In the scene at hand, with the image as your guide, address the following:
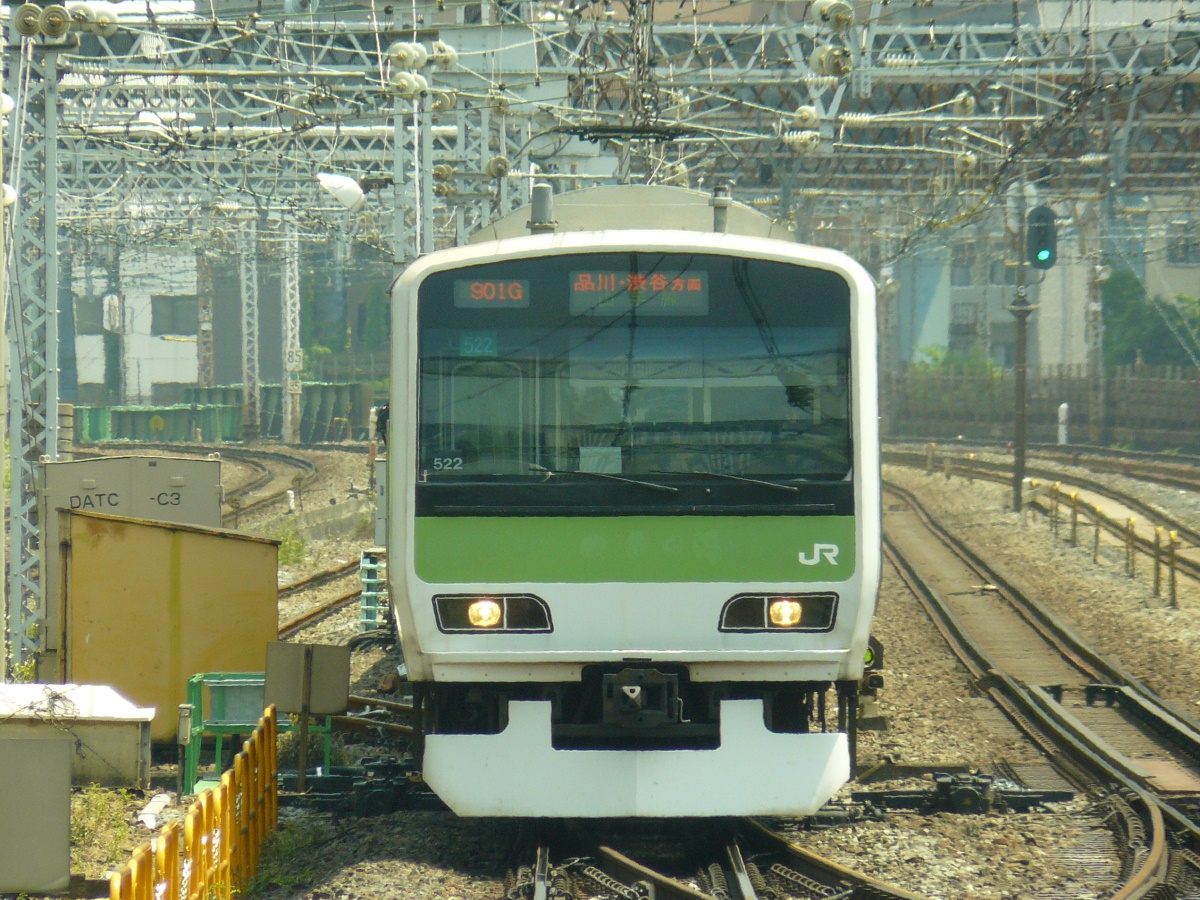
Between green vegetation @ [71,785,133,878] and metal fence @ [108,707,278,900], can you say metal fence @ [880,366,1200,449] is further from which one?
metal fence @ [108,707,278,900]

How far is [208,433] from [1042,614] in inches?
1533

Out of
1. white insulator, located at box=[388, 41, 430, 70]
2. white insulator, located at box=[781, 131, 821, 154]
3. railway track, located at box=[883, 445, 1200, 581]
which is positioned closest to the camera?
white insulator, located at box=[388, 41, 430, 70]

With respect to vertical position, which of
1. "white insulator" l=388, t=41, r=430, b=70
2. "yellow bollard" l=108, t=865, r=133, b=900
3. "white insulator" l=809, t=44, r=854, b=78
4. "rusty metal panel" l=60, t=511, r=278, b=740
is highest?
"white insulator" l=809, t=44, r=854, b=78

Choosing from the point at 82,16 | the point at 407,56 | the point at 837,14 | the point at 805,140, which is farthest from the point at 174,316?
the point at 82,16

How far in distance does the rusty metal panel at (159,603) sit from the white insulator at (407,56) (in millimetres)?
7012

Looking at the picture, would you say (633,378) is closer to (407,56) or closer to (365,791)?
(365,791)

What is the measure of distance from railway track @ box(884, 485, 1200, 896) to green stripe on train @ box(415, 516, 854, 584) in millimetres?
2155

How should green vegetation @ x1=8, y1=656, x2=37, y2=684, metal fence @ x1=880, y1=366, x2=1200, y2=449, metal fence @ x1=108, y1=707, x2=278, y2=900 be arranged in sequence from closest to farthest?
metal fence @ x1=108, y1=707, x2=278, y2=900, green vegetation @ x1=8, y1=656, x2=37, y2=684, metal fence @ x1=880, y1=366, x2=1200, y2=449

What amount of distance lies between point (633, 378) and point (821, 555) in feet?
3.71

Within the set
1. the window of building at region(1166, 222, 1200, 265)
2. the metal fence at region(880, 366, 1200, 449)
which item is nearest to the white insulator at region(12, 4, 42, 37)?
Result: the metal fence at region(880, 366, 1200, 449)

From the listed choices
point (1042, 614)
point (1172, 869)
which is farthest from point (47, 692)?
point (1042, 614)

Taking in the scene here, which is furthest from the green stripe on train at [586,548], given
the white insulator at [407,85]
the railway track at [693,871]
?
the white insulator at [407,85]

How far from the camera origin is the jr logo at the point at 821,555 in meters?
6.86

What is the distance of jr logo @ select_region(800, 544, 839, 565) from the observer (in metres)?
6.86
